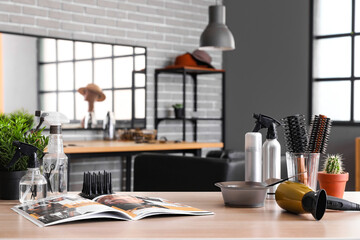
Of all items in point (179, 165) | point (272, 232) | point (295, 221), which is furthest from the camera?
point (179, 165)

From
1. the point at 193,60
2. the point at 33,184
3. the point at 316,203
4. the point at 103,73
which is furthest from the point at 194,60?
the point at 316,203

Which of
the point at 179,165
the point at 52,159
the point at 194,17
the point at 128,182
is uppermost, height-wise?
the point at 194,17

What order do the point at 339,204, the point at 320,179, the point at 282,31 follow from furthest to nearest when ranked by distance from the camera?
the point at 282,31
the point at 320,179
the point at 339,204

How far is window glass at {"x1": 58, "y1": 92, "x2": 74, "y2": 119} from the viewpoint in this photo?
466 centimetres

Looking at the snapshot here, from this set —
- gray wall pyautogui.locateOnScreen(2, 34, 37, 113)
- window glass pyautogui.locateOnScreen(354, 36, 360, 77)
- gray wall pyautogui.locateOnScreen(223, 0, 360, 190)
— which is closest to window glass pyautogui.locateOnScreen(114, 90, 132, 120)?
gray wall pyautogui.locateOnScreen(2, 34, 37, 113)

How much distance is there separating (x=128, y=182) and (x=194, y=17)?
213 cm

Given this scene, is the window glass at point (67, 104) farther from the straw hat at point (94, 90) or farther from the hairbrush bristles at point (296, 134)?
→ the hairbrush bristles at point (296, 134)

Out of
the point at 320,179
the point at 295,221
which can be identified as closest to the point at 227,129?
the point at 320,179

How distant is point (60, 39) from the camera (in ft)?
15.3

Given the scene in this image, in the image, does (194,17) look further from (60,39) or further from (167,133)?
(60,39)

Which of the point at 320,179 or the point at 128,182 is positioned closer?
the point at 320,179

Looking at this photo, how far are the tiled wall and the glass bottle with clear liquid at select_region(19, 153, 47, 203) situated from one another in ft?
10.7

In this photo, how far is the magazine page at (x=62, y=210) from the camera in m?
1.19

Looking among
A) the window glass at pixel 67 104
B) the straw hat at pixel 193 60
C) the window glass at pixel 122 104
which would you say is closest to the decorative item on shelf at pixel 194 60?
the straw hat at pixel 193 60
